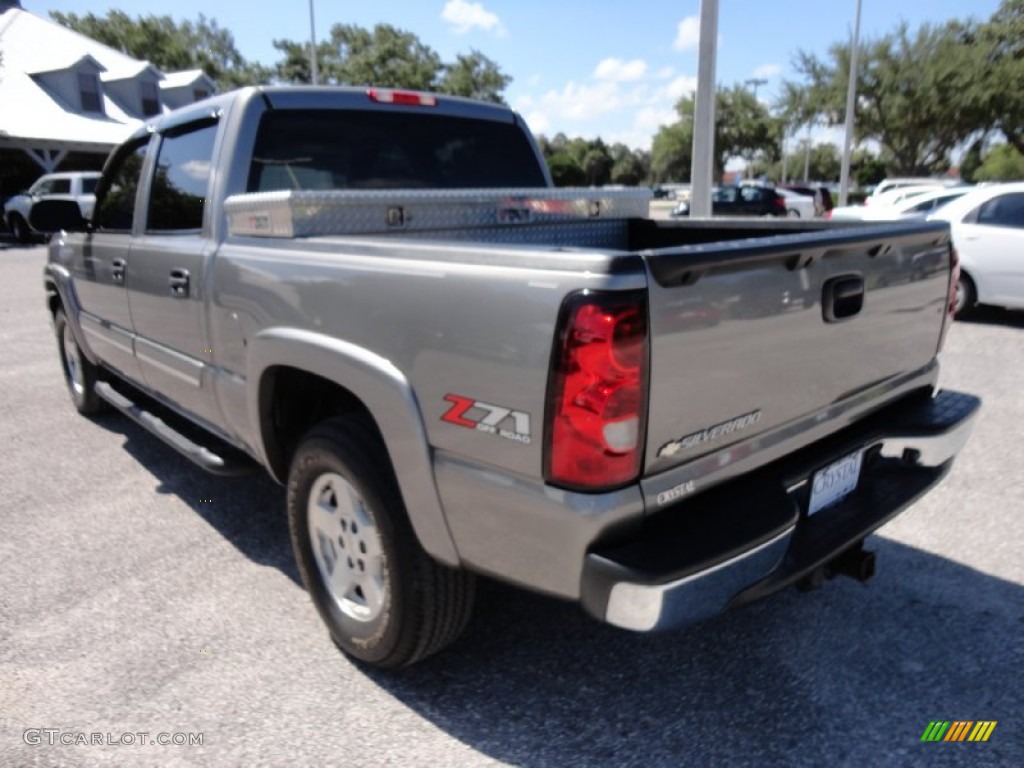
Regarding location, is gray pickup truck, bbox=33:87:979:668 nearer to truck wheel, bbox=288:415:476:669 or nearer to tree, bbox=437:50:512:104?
truck wheel, bbox=288:415:476:669

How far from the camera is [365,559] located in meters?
2.59

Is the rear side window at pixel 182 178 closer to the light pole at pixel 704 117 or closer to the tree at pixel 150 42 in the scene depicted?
the light pole at pixel 704 117

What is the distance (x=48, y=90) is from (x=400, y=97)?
33459 mm

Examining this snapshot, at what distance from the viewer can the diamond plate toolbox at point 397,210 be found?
2771 mm

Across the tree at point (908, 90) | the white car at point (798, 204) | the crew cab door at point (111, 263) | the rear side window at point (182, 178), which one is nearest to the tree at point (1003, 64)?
the tree at point (908, 90)

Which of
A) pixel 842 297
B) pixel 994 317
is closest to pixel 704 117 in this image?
pixel 994 317

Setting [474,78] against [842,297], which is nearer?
[842,297]

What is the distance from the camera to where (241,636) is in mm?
2934

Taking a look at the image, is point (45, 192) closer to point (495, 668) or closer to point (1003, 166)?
point (495, 668)

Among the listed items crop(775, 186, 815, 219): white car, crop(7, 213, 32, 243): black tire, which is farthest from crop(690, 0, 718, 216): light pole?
crop(7, 213, 32, 243): black tire

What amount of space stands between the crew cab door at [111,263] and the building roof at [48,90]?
25.7m

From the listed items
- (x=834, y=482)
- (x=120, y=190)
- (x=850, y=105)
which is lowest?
(x=834, y=482)

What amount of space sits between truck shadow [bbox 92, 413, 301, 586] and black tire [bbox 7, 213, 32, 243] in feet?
69.7

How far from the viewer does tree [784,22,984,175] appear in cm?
3397
